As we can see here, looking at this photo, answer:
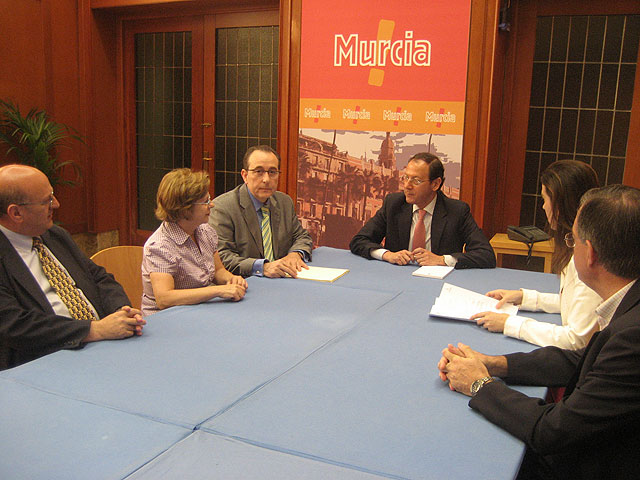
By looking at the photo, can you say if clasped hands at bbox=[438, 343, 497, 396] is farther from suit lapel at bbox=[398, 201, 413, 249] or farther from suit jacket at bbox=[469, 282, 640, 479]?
suit lapel at bbox=[398, 201, 413, 249]

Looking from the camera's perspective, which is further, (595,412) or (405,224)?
(405,224)

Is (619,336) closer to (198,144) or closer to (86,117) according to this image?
(198,144)

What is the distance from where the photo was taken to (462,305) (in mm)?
2484

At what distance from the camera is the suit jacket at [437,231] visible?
3.54 meters

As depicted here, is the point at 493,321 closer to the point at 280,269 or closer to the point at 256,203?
the point at 280,269

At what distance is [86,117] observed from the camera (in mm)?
6195

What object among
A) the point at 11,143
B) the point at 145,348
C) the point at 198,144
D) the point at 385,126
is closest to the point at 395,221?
the point at 385,126

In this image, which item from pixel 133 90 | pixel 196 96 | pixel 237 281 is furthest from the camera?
pixel 133 90

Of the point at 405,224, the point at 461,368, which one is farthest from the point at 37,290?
the point at 405,224

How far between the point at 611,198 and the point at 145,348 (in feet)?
4.83

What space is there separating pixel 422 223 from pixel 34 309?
240 centimetres

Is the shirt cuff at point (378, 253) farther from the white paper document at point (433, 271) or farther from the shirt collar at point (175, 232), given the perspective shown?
the shirt collar at point (175, 232)

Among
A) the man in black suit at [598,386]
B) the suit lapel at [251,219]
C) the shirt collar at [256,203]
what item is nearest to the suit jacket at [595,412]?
the man in black suit at [598,386]

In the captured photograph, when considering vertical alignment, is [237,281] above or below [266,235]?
below
